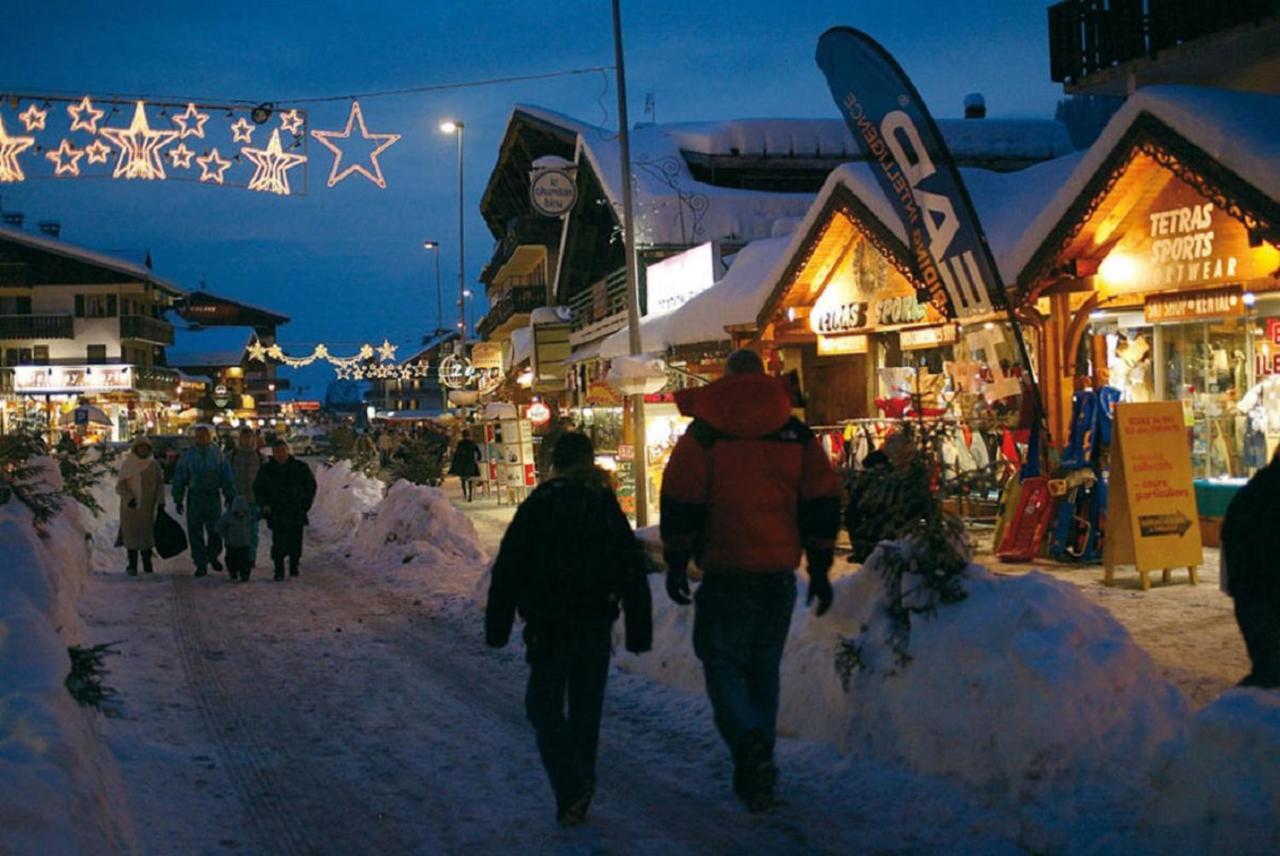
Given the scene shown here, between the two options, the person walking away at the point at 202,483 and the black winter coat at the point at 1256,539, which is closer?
the black winter coat at the point at 1256,539

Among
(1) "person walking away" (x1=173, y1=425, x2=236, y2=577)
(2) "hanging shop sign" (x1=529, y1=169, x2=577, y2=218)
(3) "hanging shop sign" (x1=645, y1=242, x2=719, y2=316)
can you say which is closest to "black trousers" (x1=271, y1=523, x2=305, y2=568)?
(1) "person walking away" (x1=173, y1=425, x2=236, y2=577)

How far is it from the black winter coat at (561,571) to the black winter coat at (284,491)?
9552 millimetres

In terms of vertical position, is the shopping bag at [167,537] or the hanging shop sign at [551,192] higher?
the hanging shop sign at [551,192]

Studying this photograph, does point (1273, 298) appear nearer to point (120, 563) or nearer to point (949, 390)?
point (949, 390)

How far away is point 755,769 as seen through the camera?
541 cm

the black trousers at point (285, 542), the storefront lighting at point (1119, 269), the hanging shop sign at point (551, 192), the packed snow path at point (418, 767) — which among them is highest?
the hanging shop sign at point (551, 192)

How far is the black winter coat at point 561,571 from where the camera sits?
530cm

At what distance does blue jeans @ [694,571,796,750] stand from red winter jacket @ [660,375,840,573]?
0.24 ft

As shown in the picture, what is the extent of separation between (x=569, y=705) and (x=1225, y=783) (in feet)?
8.43

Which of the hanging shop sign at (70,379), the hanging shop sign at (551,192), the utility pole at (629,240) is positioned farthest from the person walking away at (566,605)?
the hanging shop sign at (70,379)

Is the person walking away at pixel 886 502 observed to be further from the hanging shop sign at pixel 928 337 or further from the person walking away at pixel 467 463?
the person walking away at pixel 467 463

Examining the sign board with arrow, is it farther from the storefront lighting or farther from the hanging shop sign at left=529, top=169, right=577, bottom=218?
the hanging shop sign at left=529, top=169, right=577, bottom=218

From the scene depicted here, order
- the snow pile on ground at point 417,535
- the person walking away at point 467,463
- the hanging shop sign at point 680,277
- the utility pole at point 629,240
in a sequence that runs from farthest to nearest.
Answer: the person walking away at point 467,463, the hanging shop sign at point 680,277, the utility pole at point 629,240, the snow pile on ground at point 417,535

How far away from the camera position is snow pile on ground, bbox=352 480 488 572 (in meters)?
16.0
